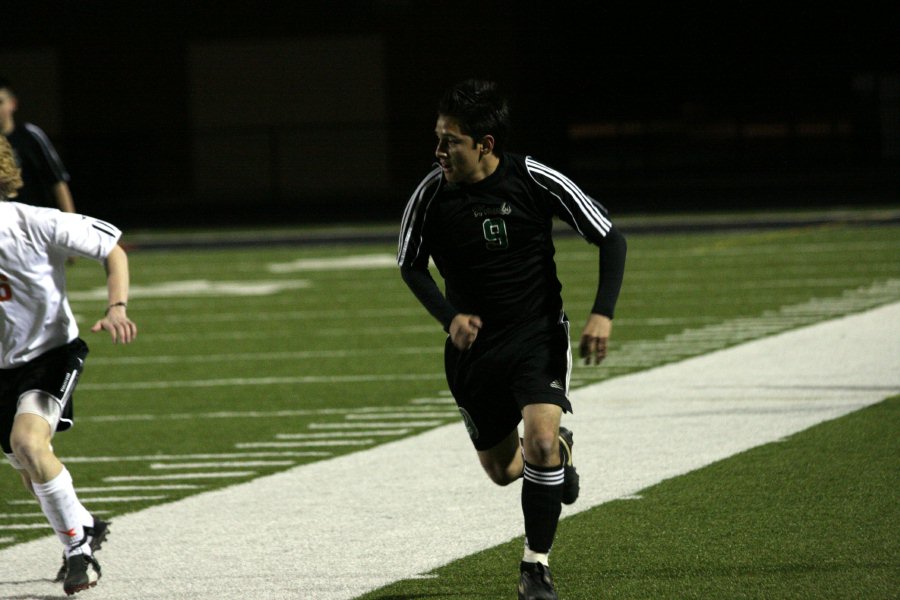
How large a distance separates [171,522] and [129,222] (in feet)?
91.6

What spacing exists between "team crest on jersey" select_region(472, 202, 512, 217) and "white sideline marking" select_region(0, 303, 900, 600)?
1.39m

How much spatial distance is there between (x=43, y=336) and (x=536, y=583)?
2.05 meters

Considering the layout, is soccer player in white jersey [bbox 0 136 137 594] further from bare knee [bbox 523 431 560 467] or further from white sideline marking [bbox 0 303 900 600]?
bare knee [bbox 523 431 560 467]

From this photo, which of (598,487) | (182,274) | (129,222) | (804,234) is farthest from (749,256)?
(129,222)

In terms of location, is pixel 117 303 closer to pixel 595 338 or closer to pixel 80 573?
pixel 80 573

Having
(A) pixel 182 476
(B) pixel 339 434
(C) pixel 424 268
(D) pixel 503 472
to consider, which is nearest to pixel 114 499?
(A) pixel 182 476

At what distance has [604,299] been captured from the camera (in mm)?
5961

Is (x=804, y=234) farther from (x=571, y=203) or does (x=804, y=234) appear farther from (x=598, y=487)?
(x=571, y=203)

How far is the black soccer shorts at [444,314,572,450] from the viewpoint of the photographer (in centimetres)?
595

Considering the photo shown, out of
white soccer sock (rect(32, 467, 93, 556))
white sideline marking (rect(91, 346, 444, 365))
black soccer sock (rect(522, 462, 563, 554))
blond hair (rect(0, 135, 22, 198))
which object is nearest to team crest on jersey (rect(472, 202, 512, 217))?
black soccer sock (rect(522, 462, 563, 554))

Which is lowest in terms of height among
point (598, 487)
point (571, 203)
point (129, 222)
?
point (129, 222)

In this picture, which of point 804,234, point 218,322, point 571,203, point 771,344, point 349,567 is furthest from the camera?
point 804,234

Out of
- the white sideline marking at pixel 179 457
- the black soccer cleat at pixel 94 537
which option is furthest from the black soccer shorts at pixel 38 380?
the white sideline marking at pixel 179 457

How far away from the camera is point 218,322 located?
16.4 meters
